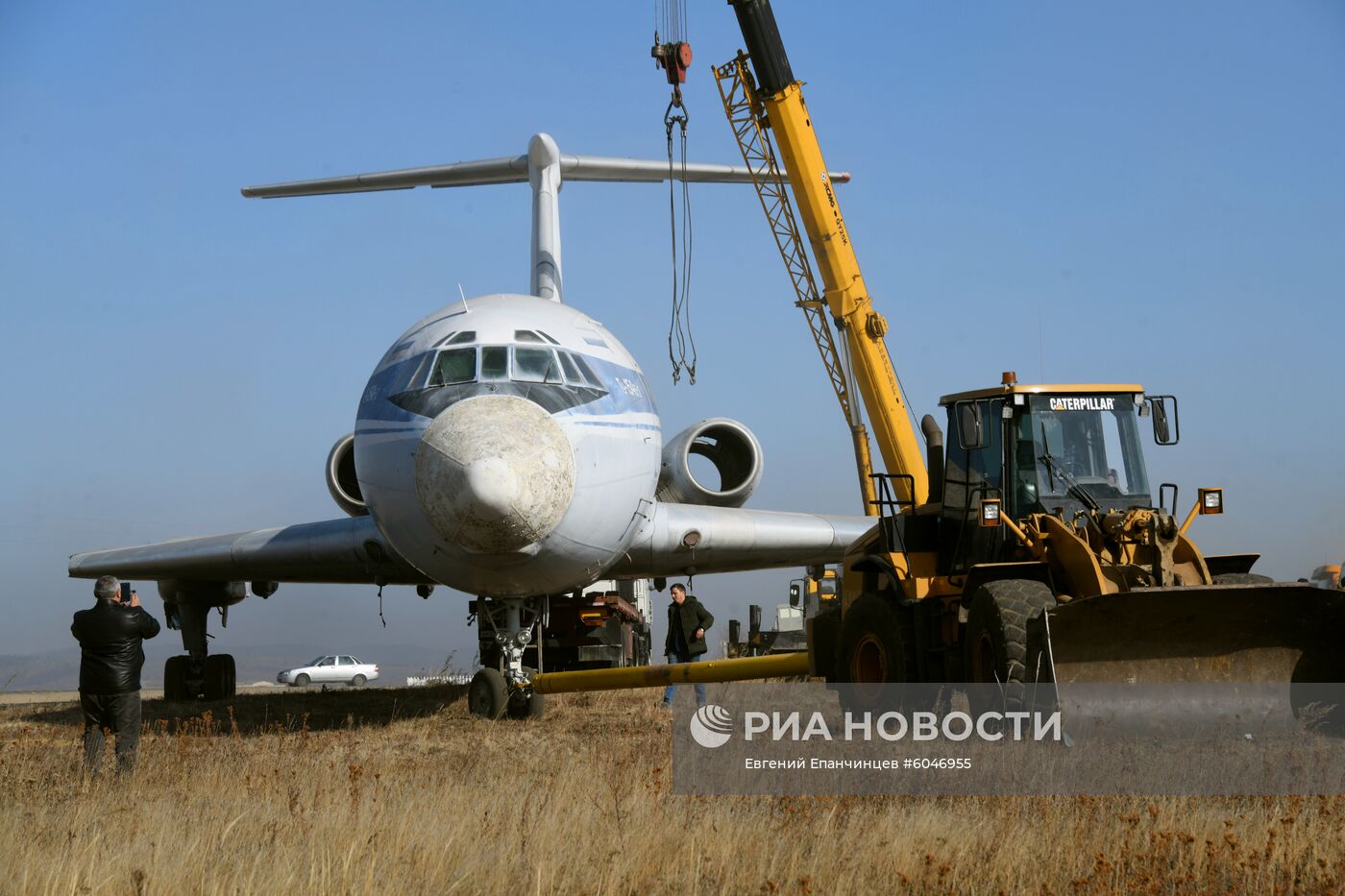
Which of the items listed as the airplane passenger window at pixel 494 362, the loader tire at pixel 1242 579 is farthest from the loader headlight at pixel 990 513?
the airplane passenger window at pixel 494 362

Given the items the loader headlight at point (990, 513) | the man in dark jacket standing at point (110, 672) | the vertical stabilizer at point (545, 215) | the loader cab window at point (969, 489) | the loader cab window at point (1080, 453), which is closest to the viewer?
the loader headlight at point (990, 513)

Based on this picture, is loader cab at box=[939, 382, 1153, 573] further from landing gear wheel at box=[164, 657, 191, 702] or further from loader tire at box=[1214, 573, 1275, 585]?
landing gear wheel at box=[164, 657, 191, 702]

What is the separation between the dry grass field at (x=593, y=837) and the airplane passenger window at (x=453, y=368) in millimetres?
3522

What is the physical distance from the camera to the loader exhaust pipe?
10.5 meters

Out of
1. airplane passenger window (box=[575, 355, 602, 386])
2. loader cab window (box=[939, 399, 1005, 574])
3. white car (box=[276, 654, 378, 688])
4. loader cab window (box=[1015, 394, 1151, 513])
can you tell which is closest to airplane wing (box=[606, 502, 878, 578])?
airplane passenger window (box=[575, 355, 602, 386])

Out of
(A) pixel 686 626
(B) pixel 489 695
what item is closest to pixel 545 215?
(A) pixel 686 626

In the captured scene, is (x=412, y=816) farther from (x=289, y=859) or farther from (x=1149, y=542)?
(x=1149, y=542)

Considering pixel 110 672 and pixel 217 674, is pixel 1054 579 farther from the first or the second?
pixel 217 674

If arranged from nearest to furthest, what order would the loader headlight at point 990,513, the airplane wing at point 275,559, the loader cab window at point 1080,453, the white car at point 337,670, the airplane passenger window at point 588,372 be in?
1. the loader headlight at point 990,513
2. the loader cab window at point 1080,453
3. the airplane passenger window at point 588,372
4. the airplane wing at point 275,559
5. the white car at point 337,670

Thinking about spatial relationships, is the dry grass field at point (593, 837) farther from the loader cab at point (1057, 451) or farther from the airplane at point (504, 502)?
the loader cab at point (1057, 451)

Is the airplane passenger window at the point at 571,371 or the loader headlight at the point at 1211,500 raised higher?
the airplane passenger window at the point at 571,371

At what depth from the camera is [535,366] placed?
10828mm

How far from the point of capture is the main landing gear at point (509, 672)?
1129 centimetres

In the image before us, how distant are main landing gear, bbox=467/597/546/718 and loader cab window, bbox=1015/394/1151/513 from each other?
448 cm
